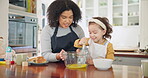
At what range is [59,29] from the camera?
142 centimetres

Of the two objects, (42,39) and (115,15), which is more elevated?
(115,15)

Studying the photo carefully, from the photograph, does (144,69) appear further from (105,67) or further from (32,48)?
(32,48)

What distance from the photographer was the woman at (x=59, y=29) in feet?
4.27

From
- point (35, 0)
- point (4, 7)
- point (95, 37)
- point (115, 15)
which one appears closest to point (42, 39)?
point (95, 37)

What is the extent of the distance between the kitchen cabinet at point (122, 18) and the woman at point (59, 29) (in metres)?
3.74

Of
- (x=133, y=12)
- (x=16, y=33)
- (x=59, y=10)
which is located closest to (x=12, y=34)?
(x=16, y=33)

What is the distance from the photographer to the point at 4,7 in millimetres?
2432

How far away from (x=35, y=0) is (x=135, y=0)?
3.22 m

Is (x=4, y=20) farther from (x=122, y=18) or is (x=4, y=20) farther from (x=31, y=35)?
(x=122, y=18)

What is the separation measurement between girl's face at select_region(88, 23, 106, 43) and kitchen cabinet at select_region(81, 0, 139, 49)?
3864 mm

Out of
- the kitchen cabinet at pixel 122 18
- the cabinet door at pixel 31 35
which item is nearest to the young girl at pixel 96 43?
the cabinet door at pixel 31 35

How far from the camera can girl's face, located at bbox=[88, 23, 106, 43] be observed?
3.99ft

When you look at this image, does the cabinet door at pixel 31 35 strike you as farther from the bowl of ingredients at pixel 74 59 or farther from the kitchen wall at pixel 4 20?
the bowl of ingredients at pixel 74 59

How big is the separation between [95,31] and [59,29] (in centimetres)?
34
